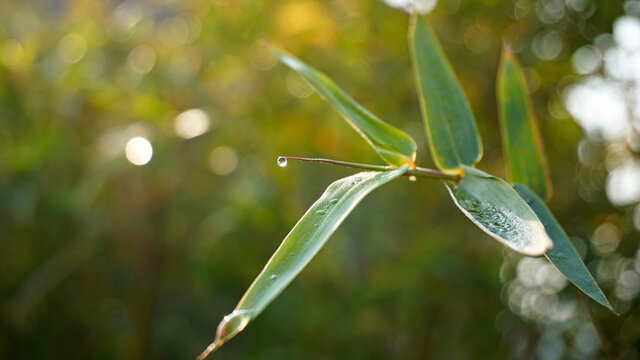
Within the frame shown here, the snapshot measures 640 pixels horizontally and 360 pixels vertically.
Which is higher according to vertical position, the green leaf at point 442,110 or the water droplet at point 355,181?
the water droplet at point 355,181

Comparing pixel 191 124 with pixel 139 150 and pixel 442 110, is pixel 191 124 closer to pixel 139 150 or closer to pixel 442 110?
pixel 139 150

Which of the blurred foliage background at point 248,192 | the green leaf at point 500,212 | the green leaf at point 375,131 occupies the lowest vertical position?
the blurred foliage background at point 248,192

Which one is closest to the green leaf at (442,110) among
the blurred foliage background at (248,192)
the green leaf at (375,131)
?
the green leaf at (375,131)

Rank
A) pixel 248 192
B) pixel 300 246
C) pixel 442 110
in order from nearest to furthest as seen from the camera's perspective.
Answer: pixel 300 246 → pixel 442 110 → pixel 248 192

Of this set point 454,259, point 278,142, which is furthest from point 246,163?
point 454,259

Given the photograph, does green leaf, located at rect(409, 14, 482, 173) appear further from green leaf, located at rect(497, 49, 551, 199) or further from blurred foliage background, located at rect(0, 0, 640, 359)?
blurred foliage background, located at rect(0, 0, 640, 359)

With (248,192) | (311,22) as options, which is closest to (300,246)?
(248,192)

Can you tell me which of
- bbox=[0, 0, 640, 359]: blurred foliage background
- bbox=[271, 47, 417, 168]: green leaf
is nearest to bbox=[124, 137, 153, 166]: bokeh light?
bbox=[0, 0, 640, 359]: blurred foliage background

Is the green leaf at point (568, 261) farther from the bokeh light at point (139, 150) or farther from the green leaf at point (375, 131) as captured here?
the bokeh light at point (139, 150)
